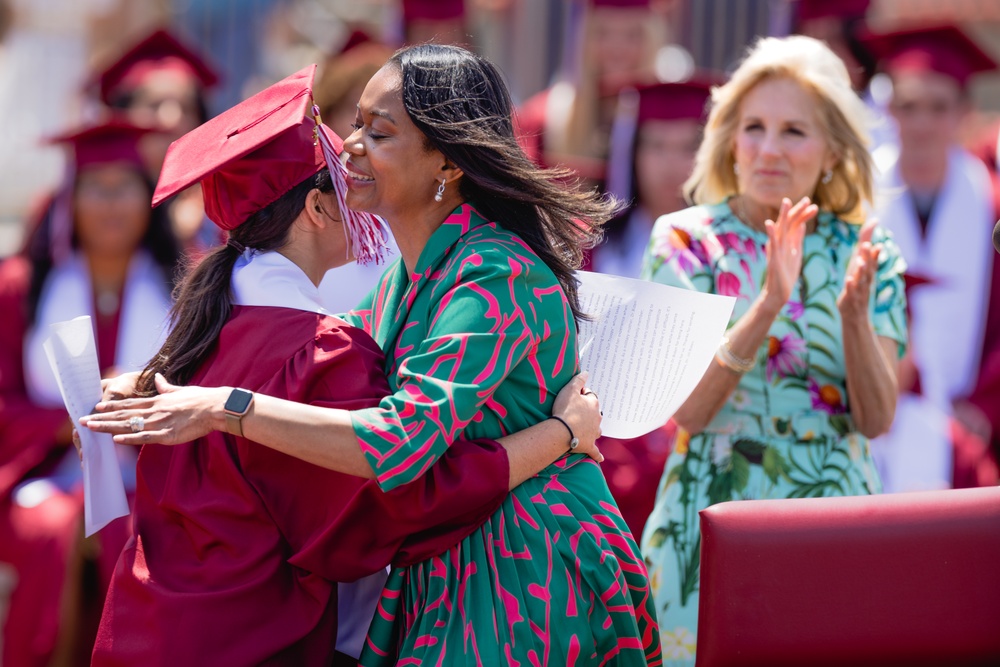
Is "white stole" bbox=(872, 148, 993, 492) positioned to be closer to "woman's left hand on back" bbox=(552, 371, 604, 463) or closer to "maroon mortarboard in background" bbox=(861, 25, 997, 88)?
"maroon mortarboard in background" bbox=(861, 25, 997, 88)

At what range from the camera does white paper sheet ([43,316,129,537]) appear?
100 inches

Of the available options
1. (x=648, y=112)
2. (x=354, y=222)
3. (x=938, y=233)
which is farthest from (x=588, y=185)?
(x=354, y=222)

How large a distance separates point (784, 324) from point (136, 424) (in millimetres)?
1659

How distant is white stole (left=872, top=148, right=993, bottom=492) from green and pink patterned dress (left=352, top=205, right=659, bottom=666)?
2766mm

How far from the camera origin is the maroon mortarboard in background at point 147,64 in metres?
6.37

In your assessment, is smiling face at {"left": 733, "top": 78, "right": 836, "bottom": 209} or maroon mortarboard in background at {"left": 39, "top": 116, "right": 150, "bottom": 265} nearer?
smiling face at {"left": 733, "top": 78, "right": 836, "bottom": 209}

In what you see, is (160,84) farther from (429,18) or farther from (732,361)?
(732,361)

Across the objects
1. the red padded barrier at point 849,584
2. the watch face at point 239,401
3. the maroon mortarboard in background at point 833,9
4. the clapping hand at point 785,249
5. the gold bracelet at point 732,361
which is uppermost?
the maroon mortarboard in background at point 833,9

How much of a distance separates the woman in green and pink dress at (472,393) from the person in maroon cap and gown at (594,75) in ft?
11.2

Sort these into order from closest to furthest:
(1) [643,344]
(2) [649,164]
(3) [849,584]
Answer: (3) [849,584]
(1) [643,344]
(2) [649,164]

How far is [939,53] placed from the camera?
5.68 m

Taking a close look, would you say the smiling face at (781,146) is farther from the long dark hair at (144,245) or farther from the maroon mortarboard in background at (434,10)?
the maroon mortarboard in background at (434,10)

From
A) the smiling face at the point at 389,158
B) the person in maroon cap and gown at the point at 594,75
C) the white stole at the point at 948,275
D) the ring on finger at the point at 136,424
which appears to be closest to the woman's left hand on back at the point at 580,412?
the smiling face at the point at 389,158

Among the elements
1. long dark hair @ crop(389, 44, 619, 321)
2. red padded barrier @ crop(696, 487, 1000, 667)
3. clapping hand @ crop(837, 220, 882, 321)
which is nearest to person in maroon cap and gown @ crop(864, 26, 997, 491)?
clapping hand @ crop(837, 220, 882, 321)
